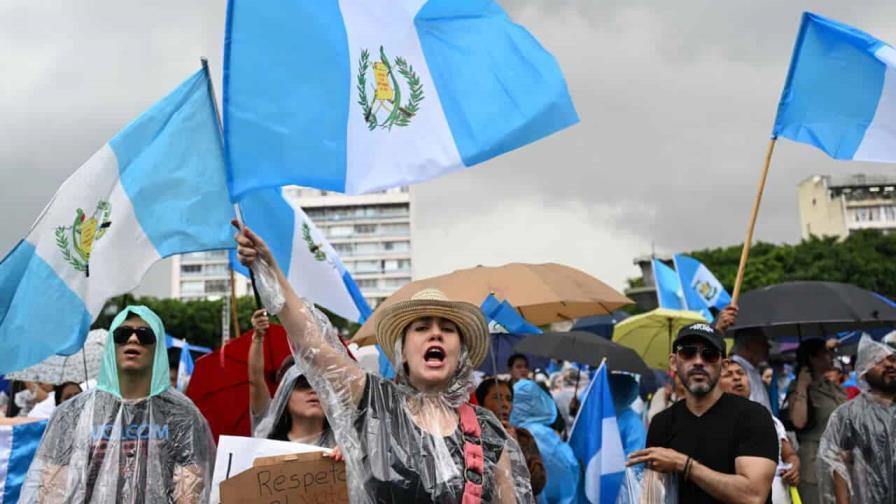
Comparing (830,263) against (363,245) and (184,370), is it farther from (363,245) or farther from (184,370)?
(363,245)

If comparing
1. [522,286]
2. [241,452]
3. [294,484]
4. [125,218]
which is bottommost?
[294,484]

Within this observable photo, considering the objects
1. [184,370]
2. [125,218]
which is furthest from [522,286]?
[184,370]

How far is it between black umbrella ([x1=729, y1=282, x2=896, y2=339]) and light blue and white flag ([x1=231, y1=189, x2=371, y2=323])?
116 inches

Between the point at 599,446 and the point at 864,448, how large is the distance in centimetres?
153

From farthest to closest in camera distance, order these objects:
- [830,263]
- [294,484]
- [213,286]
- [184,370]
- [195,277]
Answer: [195,277], [213,286], [830,263], [184,370], [294,484]

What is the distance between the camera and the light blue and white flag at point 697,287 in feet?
36.2

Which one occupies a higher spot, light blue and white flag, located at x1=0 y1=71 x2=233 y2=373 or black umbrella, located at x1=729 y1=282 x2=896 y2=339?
light blue and white flag, located at x1=0 y1=71 x2=233 y2=373

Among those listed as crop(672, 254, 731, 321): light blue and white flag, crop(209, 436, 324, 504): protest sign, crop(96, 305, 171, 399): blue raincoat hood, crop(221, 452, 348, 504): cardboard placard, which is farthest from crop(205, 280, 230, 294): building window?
crop(221, 452, 348, 504): cardboard placard

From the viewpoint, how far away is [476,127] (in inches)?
165

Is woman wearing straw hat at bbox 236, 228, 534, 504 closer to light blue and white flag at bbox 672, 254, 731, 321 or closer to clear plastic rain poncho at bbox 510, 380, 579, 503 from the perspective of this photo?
clear plastic rain poncho at bbox 510, 380, 579, 503

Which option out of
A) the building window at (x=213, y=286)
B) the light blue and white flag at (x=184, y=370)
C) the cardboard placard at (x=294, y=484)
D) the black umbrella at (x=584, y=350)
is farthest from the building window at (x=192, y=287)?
the cardboard placard at (x=294, y=484)

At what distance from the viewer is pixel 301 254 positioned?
20.5 feet

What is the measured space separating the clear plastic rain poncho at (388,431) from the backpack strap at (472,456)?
19 millimetres

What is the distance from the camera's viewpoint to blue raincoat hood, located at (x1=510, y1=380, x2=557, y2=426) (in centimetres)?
616
